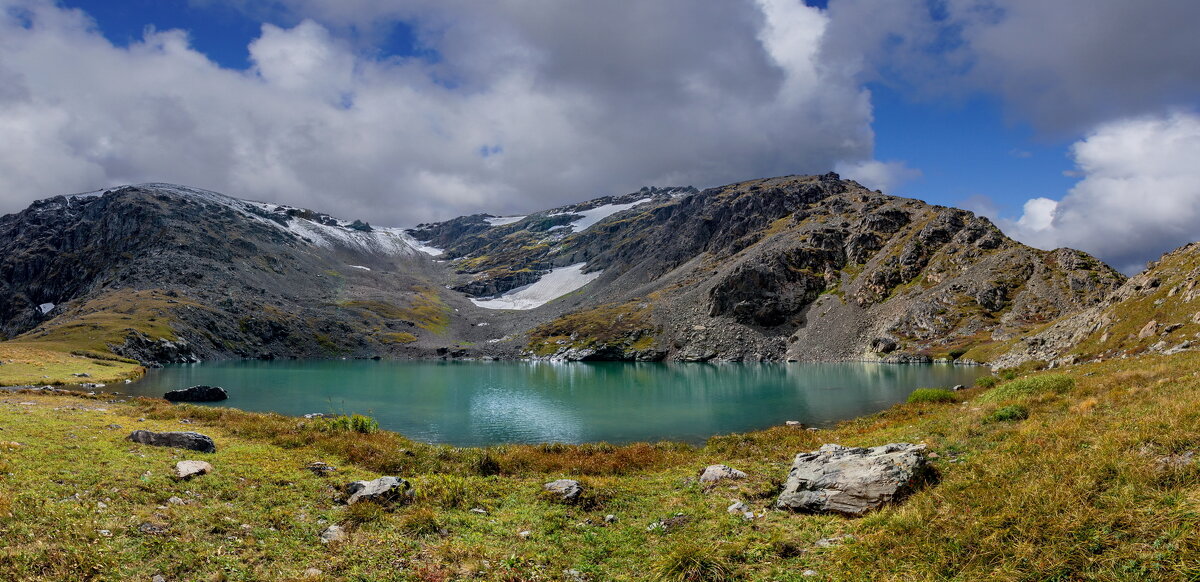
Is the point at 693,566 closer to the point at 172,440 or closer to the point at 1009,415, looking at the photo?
the point at 1009,415

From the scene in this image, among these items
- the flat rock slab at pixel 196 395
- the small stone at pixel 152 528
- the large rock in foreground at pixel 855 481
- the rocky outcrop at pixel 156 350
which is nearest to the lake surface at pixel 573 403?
the flat rock slab at pixel 196 395

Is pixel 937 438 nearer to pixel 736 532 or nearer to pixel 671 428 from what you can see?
pixel 736 532

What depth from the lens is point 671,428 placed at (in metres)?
45.5

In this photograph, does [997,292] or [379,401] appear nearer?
[379,401]

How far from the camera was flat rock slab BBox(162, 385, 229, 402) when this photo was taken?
59.2 m

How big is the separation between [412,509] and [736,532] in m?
8.99

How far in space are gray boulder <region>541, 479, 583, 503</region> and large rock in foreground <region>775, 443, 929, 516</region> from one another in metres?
6.22

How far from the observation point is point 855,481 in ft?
45.0

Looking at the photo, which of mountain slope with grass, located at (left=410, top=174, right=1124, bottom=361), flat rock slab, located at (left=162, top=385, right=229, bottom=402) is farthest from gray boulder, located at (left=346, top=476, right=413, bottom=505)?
mountain slope with grass, located at (left=410, top=174, right=1124, bottom=361)

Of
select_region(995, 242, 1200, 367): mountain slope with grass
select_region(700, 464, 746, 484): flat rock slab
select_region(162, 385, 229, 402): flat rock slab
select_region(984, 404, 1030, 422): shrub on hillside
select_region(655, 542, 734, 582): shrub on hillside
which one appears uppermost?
select_region(995, 242, 1200, 367): mountain slope with grass

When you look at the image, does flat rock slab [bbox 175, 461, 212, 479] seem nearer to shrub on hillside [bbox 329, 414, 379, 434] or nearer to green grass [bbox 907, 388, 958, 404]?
shrub on hillside [bbox 329, 414, 379, 434]

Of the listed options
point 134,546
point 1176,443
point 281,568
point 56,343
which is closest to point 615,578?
point 281,568

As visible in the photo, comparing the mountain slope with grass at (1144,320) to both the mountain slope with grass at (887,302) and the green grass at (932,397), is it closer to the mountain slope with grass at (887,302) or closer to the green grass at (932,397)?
the green grass at (932,397)

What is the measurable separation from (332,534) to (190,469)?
7.25m
